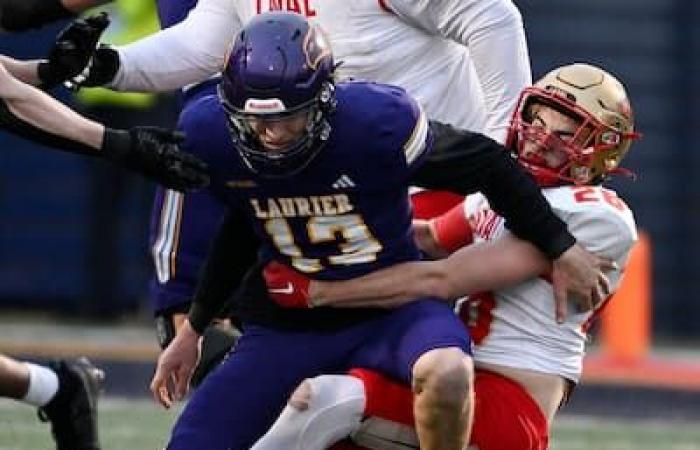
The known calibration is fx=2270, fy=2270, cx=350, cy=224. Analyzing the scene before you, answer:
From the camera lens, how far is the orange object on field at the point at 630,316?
9977 millimetres

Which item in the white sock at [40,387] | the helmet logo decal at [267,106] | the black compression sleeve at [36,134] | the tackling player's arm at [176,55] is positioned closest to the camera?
the helmet logo decal at [267,106]

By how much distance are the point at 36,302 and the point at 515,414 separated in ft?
22.3

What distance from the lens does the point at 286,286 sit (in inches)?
187

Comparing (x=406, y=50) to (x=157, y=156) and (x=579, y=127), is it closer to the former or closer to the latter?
(x=579, y=127)

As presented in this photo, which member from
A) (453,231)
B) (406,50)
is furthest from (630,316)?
(453,231)

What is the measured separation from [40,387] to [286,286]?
1143mm

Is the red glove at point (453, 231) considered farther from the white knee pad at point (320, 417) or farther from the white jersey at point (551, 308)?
the white knee pad at point (320, 417)

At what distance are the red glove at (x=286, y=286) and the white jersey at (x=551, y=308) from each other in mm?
378

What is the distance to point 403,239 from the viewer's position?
475 cm

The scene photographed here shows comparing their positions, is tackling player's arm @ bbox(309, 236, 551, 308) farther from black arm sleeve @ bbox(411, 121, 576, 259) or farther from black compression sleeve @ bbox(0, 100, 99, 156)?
black compression sleeve @ bbox(0, 100, 99, 156)

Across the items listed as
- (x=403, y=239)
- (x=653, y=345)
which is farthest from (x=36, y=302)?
(x=403, y=239)

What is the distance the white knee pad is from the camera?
15.0ft

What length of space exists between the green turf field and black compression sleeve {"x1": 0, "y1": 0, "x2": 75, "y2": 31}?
1253mm

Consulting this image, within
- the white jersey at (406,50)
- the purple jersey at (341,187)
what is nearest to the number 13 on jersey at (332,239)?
the purple jersey at (341,187)
